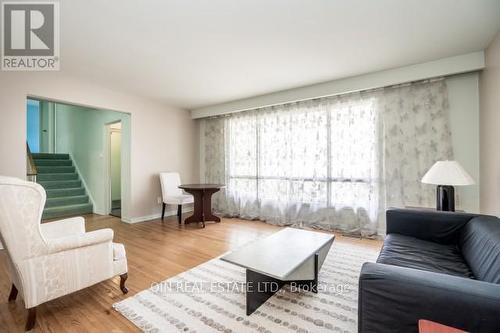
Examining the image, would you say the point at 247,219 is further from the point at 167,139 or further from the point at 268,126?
the point at 167,139

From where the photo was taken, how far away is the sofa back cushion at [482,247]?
1.29 m

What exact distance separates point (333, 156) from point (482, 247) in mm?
2293

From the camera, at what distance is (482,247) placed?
148 centimetres

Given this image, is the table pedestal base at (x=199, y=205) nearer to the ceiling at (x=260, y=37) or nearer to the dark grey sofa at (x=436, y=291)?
the ceiling at (x=260, y=37)

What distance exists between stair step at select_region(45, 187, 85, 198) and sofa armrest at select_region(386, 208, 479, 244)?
6189mm

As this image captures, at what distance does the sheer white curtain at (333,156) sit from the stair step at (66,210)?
2955mm

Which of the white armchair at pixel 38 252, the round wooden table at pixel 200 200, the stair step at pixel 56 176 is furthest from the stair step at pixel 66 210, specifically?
the white armchair at pixel 38 252

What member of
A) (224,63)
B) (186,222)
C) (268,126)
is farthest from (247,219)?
(224,63)

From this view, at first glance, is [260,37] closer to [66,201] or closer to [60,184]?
[66,201]

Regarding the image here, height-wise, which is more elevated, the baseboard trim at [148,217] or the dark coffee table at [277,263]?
the dark coffee table at [277,263]

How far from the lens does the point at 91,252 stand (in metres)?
1.70

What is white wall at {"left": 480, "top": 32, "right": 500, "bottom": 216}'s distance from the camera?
Answer: 221cm

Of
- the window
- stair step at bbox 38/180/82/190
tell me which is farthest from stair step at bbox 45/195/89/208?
the window

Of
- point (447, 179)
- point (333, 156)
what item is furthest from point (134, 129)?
point (447, 179)
